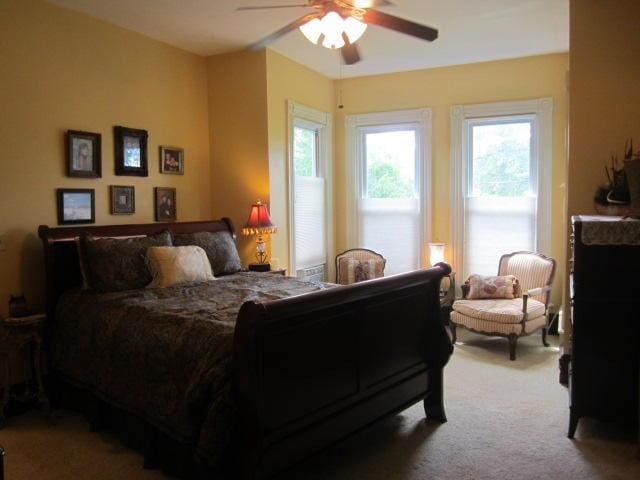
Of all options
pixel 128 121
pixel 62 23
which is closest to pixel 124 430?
pixel 128 121

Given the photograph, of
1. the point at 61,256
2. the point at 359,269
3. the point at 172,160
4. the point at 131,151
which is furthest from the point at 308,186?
the point at 61,256

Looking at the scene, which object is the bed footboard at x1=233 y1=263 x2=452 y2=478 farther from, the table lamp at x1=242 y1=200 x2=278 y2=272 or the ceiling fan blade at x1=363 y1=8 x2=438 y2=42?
the table lamp at x1=242 y1=200 x2=278 y2=272

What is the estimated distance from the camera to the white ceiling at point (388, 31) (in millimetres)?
3982

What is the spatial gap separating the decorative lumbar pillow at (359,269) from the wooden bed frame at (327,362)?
2342 mm

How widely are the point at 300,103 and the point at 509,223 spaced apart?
257 centimetres

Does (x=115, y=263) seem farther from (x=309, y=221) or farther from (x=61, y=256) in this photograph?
(x=309, y=221)

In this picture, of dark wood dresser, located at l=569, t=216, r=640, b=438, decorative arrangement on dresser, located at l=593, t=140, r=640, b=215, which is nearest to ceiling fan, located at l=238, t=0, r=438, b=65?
decorative arrangement on dresser, located at l=593, t=140, r=640, b=215

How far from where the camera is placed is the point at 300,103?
18.1 feet

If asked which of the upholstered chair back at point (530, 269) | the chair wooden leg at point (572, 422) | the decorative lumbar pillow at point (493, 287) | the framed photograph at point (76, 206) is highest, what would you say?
the framed photograph at point (76, 206)

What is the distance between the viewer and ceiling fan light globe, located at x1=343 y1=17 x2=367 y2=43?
2838 mm

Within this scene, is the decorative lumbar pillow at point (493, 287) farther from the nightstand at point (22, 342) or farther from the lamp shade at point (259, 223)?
the nightstand at point (22, 342)

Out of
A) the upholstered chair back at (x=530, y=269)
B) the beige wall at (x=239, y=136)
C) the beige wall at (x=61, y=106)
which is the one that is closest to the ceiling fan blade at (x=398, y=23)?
the beige wall at (x=239, y=136)

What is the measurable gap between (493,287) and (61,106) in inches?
163

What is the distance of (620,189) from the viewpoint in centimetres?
321
